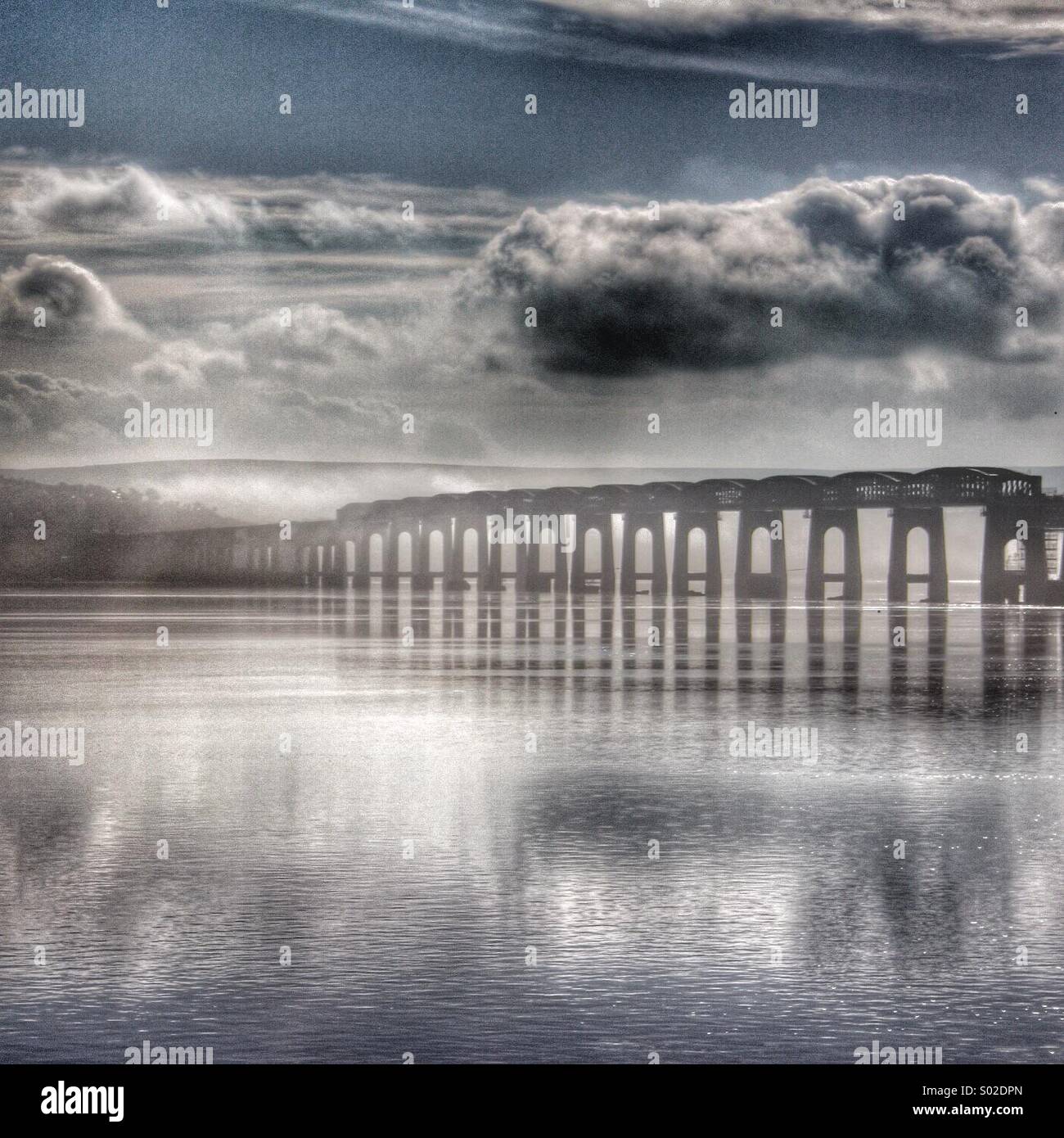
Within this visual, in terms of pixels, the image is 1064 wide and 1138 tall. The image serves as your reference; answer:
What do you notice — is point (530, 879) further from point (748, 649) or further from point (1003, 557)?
point (1003, 557)

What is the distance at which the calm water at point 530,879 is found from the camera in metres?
11.6

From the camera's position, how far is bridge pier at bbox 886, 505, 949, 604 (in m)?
178

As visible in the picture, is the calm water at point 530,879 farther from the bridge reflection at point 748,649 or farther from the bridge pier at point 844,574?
the bridge pier at point 844,574

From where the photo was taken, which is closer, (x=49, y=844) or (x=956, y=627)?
(x=49, y=844)

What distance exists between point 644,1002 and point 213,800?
10.6m

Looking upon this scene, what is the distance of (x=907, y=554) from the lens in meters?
186

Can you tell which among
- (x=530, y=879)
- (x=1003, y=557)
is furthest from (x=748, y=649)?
(x=1003, y=557)

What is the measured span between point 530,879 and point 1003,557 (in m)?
170

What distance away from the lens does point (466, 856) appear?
17.4m

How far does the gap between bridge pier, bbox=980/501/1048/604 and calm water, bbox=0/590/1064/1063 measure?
461ft

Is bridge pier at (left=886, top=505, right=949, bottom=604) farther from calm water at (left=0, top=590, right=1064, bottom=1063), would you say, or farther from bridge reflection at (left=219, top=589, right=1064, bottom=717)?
calm water at (left=0, top=590, right=1064, bottom=1063)
